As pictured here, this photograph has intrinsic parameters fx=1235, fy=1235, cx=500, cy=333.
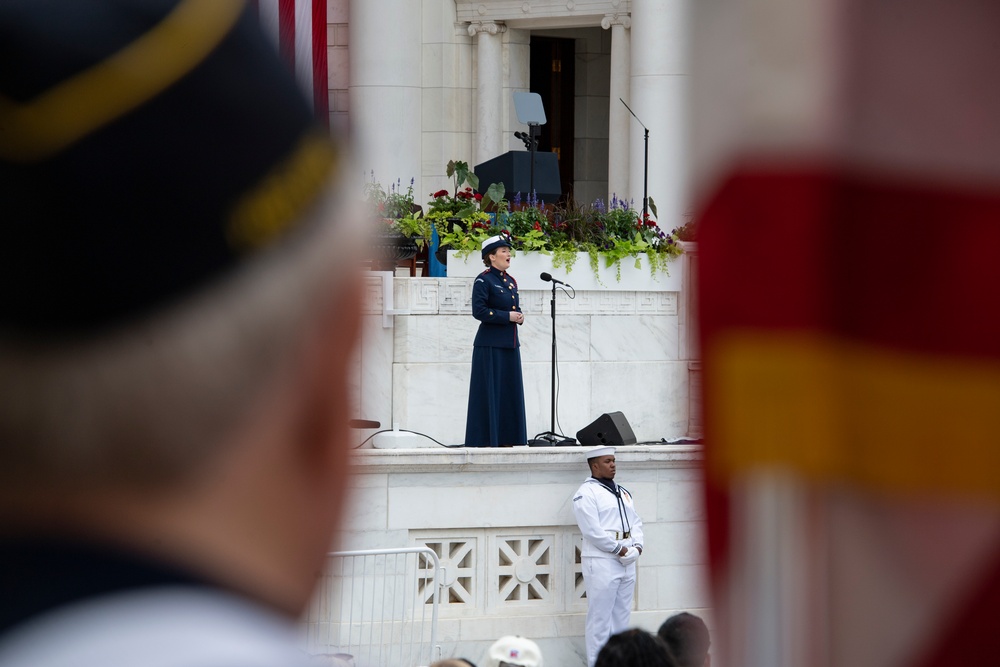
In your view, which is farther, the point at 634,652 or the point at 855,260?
the point at 634,652

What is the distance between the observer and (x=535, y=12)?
18.5 m

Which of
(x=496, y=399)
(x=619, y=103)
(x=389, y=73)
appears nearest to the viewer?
(x=496, y=399)

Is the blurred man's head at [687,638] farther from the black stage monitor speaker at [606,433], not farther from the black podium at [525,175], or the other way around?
the black podium at [525,175]

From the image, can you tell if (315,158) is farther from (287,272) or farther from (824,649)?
(824,649)

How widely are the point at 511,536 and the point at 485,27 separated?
11.8 meters

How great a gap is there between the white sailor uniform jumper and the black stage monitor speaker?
1.61 m

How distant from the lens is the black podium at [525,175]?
1388 centimetres

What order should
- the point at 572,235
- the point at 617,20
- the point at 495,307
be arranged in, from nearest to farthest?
the point at 495,307 < the point at 572,235 < the point at 617,20

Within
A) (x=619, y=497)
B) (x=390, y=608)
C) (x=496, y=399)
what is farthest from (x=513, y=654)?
(x=496, y=399)

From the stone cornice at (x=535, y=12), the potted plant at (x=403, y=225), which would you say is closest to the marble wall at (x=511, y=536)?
the potted plant at (x=403, y=225)

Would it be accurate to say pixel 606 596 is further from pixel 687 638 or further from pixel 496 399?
pixel 687 638

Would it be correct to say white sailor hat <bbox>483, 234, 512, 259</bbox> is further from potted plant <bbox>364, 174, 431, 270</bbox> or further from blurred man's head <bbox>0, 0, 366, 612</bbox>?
blurred man's head <bbox>0, 0, 366, 612</bbox>

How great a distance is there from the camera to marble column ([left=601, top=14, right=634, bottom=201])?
58.4 feet

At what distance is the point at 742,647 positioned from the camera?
0.91 meters
